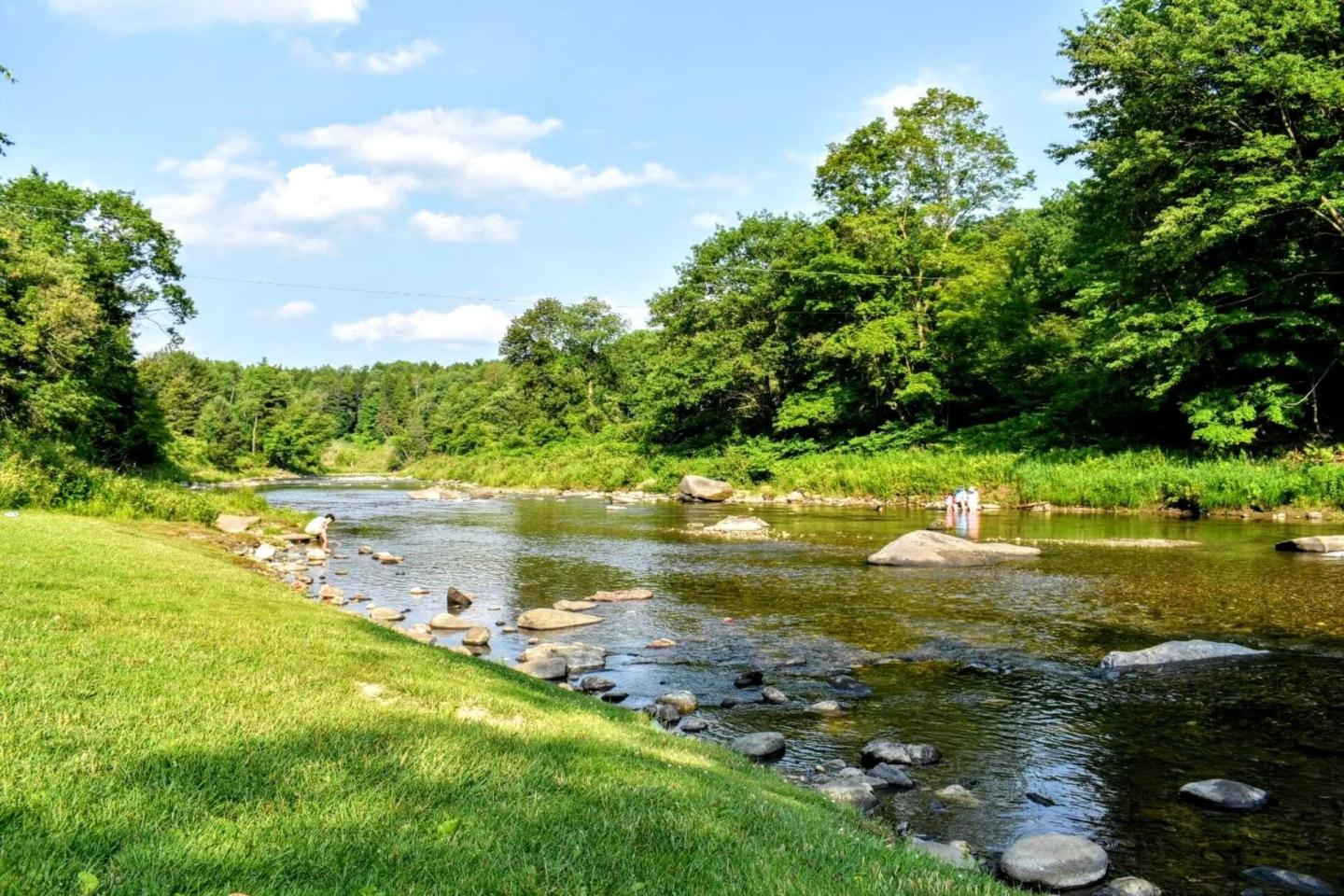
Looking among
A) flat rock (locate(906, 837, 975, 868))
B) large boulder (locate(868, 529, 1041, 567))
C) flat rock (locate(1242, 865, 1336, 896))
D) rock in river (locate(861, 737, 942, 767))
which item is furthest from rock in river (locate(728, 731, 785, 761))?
large boulder (locate(868, 529, 1041, 567))

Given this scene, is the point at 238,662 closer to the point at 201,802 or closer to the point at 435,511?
the point at 201,802

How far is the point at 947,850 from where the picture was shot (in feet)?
19.7

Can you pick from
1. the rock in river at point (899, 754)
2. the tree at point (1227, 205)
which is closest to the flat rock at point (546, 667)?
the rock in river at point (899, 754)

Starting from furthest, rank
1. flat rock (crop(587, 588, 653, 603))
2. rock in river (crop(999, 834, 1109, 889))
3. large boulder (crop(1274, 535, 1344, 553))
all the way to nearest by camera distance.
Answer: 1. large boulder (crop(1274, 535, 1344, 553))
2. flat rock (crop(587, 588, 653, 603))
3. rock in river (crop(999, 834, 1109, 889))

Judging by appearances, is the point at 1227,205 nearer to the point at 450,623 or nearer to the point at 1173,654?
the point at 1173,654

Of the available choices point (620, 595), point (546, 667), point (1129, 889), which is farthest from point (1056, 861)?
point (620, 595)

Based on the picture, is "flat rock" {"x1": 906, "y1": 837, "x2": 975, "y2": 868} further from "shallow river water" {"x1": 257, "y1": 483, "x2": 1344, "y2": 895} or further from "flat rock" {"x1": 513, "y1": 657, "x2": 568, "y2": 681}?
"flat rock" {"x1": 513, "y1": 657, "x2": 568, "y2": 681}

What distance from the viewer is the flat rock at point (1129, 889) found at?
5.73m

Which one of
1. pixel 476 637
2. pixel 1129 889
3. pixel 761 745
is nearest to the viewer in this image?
pixel 1129 889

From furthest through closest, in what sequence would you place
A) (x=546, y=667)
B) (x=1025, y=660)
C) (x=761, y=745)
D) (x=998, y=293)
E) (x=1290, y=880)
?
(x=998, y=293)
(x=1025, y=660)
(x=546, y=667)
(x=761, y=745)
(x=1290, y=880)

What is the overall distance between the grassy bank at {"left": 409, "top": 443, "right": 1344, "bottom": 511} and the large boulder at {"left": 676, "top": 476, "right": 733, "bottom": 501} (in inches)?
99.3

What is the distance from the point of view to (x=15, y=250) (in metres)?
29.9

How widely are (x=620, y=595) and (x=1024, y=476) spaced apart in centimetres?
2443

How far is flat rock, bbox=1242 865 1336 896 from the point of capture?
5812mm
